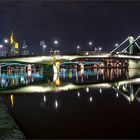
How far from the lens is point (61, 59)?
10431 cm

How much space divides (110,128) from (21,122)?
Answer: 6.50m

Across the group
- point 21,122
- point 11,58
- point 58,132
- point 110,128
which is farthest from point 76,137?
point 11,58

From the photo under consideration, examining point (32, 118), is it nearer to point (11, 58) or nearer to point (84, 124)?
point (84, 124)

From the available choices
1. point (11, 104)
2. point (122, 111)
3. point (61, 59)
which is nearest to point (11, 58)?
point (61, 59)

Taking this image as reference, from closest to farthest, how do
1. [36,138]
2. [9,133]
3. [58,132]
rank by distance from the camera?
[9,133] < [36,138] < [58,132]

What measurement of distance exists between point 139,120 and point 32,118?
310 inches

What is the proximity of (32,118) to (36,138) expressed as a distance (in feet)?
20.8

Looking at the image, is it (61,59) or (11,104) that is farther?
(61,59)

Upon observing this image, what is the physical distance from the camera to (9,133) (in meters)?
16.3

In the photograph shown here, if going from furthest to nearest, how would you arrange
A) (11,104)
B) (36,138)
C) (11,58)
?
1. (11,58)
2. (11,104)
3. (36,138)


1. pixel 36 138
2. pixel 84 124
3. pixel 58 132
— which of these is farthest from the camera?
pixel 84 124

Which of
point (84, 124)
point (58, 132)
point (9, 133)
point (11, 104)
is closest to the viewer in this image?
point (9, 133)

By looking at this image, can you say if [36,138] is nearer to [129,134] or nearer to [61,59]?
[129,134]

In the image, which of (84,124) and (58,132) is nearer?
(58,132)
